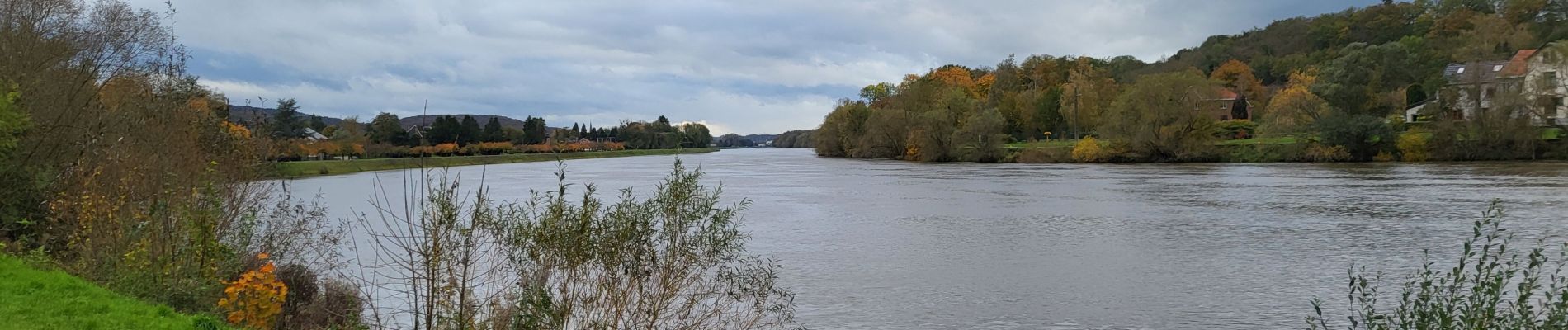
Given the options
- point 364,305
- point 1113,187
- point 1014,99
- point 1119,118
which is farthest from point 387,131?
point 364,305

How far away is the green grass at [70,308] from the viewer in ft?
20.2

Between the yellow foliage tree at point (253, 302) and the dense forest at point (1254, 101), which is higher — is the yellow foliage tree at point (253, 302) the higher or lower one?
the lower one

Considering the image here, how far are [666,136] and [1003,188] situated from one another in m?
138

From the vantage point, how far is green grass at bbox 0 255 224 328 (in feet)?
20.2

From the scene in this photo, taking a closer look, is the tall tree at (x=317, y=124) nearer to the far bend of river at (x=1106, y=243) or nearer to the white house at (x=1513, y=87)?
the far bend of river at (x=1106, y=243)

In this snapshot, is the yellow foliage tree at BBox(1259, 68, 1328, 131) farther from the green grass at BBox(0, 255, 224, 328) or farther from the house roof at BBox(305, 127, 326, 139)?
the house roof at BBox(305, 127, 326, 139)

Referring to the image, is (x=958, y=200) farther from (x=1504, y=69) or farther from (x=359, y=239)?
(x=1504, y=69)

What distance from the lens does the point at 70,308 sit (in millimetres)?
6520

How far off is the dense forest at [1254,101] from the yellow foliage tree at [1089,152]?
114 millimetres

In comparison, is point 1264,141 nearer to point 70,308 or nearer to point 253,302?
point 253,302

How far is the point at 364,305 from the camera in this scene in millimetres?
9875

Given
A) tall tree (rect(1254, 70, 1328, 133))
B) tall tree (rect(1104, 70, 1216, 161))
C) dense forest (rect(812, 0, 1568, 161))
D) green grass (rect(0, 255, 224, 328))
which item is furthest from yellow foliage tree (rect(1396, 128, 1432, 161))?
green grass (rect(0, 255, 224, 328))

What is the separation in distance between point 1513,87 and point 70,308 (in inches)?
2320

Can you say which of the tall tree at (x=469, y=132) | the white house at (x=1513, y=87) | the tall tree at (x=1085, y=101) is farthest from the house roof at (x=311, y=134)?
the white house at (x=1513, y=87)
